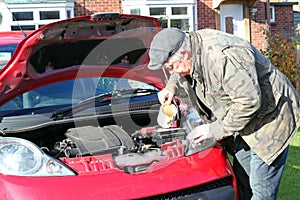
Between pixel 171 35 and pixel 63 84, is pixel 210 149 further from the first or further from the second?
pixel 63 84

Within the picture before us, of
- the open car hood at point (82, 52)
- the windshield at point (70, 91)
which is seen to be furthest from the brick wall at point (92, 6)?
the open car hood at point (82, 52)

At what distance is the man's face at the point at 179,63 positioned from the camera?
2.95 m

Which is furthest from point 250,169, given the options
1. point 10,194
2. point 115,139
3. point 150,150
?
point 10,194

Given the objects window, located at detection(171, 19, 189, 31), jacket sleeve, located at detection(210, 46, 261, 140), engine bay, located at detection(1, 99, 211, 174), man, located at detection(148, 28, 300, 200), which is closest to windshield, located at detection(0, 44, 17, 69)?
engine bay, located at detection(1, 99, 211, 174)

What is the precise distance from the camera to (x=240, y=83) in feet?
9.30

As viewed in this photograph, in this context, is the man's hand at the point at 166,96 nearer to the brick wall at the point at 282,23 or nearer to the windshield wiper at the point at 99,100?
the windshield wiper at the point at 99,100

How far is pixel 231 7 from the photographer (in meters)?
16.5

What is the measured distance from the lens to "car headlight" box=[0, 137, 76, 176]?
2.89m

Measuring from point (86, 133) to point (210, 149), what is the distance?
93cm

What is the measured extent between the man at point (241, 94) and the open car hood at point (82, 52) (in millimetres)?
632

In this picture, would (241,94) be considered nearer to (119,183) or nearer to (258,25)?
(119,183)

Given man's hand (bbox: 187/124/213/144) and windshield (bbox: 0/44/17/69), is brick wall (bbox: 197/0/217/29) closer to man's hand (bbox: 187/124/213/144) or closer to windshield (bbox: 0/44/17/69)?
windshield (bbox: 0/44/17/69)

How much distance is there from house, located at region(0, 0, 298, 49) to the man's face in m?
11.4

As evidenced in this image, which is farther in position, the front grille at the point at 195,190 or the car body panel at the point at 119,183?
the front grille at the point at 195,190
